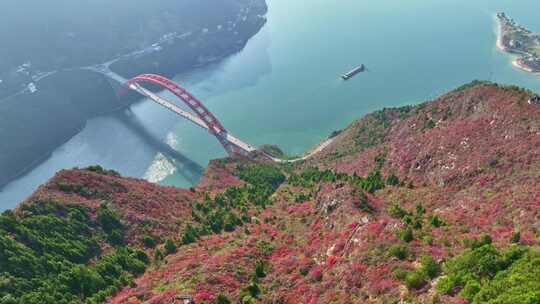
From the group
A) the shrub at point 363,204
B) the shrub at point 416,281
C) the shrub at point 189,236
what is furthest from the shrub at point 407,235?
the shrub at point 189,236

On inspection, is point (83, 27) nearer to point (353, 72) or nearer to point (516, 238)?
point (353, 72)

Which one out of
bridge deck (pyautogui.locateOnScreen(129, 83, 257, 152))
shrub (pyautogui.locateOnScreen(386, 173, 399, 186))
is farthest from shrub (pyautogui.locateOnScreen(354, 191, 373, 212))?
bridge deck (pyautogui.locateOnScreen(129, 83, 257, 152))

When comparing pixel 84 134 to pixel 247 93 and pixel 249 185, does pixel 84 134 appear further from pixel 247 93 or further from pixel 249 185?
pixel 249 185

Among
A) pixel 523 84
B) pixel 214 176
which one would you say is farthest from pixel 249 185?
pixel 523 84

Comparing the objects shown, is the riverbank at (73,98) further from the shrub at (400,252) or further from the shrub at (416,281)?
the shrub at (416,281)

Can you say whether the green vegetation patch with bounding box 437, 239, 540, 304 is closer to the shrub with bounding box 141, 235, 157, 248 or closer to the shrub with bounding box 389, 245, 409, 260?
the shrub with bounding box 389, 245, 409, 260

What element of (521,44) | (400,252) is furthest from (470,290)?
(521,44)
